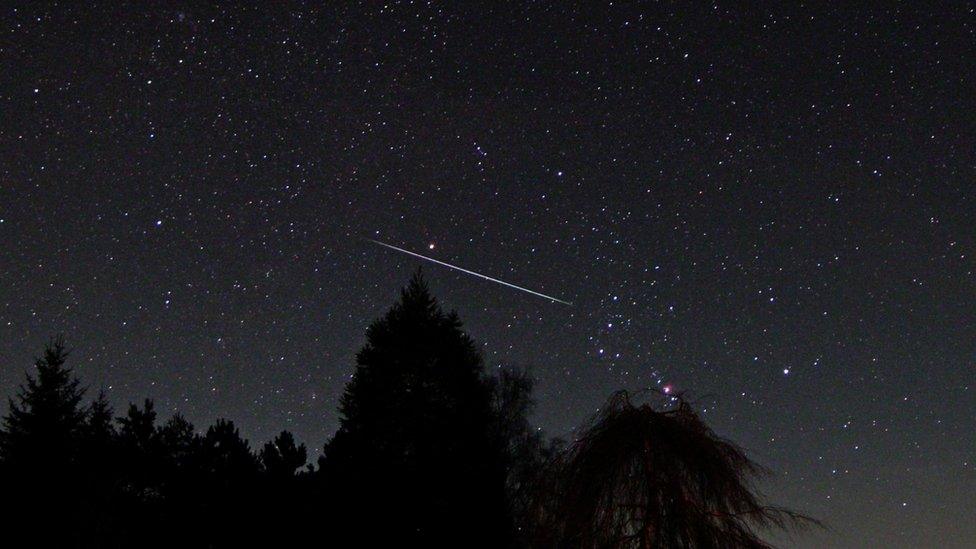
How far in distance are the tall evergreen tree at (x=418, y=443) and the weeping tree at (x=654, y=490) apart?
8.89 metres

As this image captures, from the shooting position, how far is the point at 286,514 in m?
17.7

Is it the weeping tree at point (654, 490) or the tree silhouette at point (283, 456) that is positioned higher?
the tree silhouette at point (283, 456)

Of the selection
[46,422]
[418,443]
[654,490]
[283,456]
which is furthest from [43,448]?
[654,490]

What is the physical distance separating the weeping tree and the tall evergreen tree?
8885 mm

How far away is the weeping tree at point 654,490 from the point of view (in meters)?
6.73

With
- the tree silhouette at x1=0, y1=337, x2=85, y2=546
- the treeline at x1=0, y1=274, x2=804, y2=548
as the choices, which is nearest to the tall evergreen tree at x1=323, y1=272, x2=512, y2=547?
the treeline at x1=0, y1=274, x2=804, y2=548

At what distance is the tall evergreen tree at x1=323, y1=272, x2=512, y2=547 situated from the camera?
16.4 meters

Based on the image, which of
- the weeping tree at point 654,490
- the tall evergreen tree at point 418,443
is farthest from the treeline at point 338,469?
the weeping tree at point 654,490

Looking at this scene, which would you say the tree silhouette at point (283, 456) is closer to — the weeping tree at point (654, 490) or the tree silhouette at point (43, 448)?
the tree silhouette at point (43, 448)

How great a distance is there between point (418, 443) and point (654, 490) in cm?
1140

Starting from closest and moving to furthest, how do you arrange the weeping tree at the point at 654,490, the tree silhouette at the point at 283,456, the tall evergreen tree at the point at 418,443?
1. the weeping tree at the point at 654,490
2. the tall evergreen tree at the point at 418,443
3. the tree silhouette at the point at 283,456

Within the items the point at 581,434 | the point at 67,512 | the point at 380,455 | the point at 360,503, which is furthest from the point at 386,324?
the point at 581,434

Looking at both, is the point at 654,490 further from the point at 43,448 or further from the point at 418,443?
the point at 43,448

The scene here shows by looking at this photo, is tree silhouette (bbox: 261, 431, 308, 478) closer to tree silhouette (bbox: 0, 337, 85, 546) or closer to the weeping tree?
tree silhouette (bbox: 0, 337, 85, 546)
